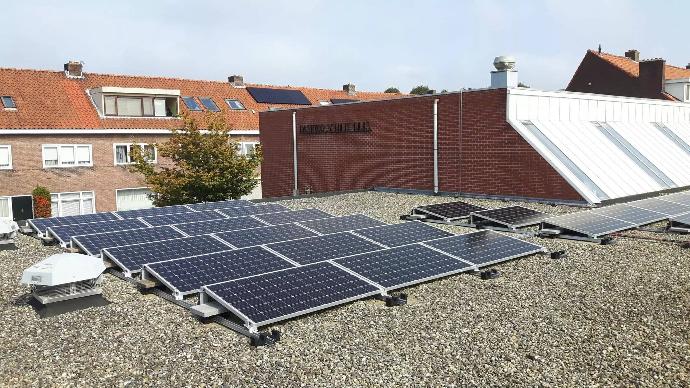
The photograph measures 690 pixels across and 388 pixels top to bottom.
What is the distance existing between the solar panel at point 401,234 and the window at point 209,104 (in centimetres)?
3541

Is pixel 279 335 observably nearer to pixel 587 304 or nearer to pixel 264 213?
pixel 587 304

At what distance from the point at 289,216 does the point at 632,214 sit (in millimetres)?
11619

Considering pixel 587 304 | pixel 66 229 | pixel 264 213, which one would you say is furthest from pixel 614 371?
pixel 66 229

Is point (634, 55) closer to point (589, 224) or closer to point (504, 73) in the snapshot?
point (504, 73)

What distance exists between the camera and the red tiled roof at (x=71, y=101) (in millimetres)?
38625

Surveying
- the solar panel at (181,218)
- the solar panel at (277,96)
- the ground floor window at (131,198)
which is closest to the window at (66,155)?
the ground floor window at (131,198)

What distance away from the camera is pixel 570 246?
49.6ft

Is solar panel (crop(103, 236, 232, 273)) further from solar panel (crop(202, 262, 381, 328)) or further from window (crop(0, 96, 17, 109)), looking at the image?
window (crop(0, 96, 17, 109))

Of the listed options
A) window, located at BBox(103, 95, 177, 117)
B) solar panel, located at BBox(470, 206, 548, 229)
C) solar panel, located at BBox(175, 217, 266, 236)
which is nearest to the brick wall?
window, located at BBox(103, 95, 177, 117)

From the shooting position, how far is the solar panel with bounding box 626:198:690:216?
60.0 ft

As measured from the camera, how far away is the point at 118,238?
1497 centimetres

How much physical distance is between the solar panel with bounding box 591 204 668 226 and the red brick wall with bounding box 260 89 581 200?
314 centimetres

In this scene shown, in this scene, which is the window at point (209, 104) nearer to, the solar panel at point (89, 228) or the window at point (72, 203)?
the window at point (72, 203)

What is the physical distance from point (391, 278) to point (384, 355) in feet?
10.3
